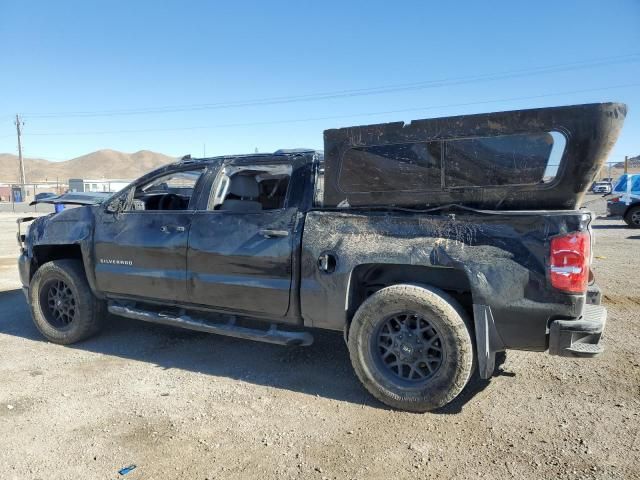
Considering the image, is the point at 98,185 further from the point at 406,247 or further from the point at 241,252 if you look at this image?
the point at 406,247

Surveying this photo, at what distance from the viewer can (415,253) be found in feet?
11.5

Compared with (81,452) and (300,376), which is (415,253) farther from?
(81,452)

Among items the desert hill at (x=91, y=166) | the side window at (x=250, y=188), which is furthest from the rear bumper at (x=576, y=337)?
the desert hill at (x=91, y=166)

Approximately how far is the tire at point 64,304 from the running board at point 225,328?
0.29 metres

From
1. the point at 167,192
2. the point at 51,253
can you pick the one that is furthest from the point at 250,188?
the point at 51,253

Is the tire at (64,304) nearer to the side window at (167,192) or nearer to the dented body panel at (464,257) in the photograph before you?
the side window at (167,192)

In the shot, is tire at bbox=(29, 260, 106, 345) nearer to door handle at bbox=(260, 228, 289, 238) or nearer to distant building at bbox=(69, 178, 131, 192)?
door handle at bbox=(260, 228, 289, 238)

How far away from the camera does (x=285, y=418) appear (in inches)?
138

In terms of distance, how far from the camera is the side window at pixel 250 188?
4.59 metres

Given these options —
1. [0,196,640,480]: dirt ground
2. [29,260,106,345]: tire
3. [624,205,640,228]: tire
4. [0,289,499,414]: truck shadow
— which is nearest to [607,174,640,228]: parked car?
[624,205,640,228]: tire

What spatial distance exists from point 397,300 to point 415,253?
36cm

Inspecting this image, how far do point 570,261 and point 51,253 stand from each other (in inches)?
200

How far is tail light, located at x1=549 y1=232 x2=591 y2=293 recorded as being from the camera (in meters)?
3.12

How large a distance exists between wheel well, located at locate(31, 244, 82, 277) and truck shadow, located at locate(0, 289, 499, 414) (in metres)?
0.82
